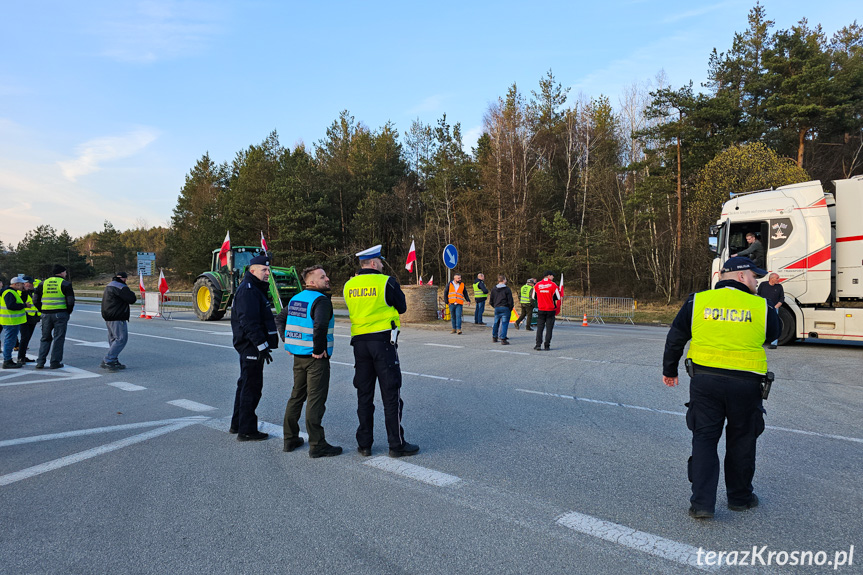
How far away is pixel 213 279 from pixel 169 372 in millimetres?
10532

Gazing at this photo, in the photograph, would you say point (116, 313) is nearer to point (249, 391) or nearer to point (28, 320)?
point (28, 320)

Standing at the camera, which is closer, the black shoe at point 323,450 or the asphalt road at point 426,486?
the asphalt road at point 426,486

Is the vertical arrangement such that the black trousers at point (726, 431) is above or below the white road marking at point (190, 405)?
above

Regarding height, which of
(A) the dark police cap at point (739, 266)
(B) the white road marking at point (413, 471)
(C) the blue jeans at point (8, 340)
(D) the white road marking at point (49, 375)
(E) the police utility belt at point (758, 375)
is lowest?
(D) the white road marking at point (49, 375)

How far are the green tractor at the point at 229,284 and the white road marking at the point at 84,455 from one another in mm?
11927

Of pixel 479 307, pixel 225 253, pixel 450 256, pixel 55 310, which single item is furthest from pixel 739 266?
pixel 225 253

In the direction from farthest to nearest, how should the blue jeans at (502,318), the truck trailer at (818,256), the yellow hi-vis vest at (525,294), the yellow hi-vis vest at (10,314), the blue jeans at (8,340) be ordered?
the yellow hi-vis vest at (525,294) < the blue jeans at (502,318) < the truck trailer at (818,256) < the blue jeans at (8,340) < the yellow hi-vis vest at (10,314)

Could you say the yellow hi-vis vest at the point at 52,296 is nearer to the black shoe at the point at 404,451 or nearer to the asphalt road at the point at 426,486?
the asphalt road at the point at 426,486

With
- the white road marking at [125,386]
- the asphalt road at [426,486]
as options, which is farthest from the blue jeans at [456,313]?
the white road marking at [125,386]

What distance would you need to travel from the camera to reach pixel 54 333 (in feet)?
34.2

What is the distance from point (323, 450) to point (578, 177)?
3723 centimetres

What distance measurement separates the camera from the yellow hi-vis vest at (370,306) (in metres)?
4.96

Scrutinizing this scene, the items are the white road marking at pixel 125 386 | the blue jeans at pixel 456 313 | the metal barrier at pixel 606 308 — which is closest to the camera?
the white road marking at pixel 125 386

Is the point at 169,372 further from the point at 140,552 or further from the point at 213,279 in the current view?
the point at 213,279
